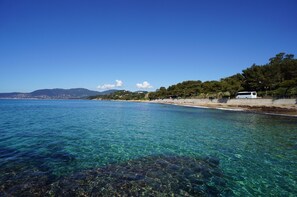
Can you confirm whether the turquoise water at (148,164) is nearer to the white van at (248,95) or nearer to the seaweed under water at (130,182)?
the seaweed under water at (130,182)

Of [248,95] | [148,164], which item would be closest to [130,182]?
[148,164]

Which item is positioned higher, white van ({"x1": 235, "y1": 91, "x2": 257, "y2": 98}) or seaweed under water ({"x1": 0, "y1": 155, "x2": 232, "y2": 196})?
white van ({"x1": 235, "y1": 91, "x2": 257, "y2": 98})

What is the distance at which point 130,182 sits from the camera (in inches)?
334

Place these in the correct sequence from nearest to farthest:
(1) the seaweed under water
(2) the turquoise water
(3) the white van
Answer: (1) the seaweed under water → (2) the turquoise water → (3) the white van

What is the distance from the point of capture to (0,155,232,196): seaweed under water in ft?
24.9

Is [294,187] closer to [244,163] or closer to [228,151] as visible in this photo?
[244,163]

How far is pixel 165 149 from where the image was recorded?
46.0 ft

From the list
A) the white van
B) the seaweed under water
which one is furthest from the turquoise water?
the white van

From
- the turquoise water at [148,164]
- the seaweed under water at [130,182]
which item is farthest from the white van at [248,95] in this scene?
the seaweed under water at [130,182]

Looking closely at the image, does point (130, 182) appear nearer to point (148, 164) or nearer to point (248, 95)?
point (148, 164)

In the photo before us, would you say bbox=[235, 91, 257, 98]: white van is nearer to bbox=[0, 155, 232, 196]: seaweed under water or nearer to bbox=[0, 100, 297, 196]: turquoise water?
bbox=[0, 100, 297, 196]: turquoise water

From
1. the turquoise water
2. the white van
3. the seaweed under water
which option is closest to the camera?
the seaweed under water

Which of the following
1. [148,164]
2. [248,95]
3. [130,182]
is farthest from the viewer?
[248,95]

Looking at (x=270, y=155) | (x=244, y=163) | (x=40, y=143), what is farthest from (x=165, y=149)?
(x=40, y=143)
